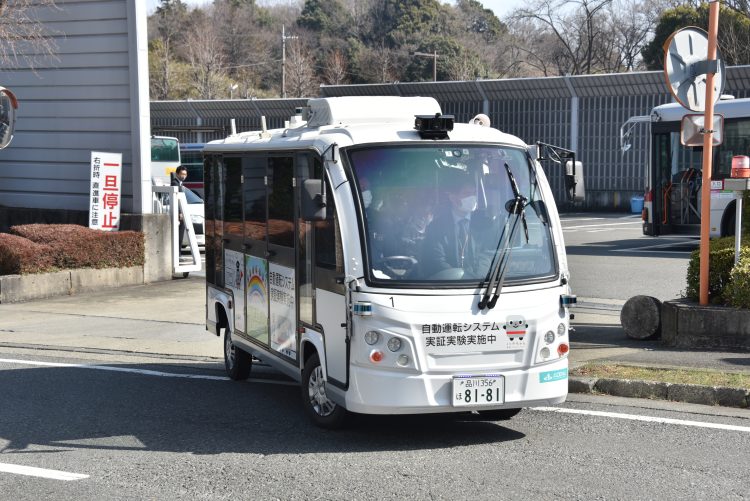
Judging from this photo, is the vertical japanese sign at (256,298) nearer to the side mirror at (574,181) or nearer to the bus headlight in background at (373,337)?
the bus headlight in background at (373,337)

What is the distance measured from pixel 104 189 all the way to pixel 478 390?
41.0ft

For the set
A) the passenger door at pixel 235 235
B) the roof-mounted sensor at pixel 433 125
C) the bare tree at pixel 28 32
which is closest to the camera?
the roof-mounted sensor at pixel 433 125

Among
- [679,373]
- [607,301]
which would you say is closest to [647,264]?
[607,301]

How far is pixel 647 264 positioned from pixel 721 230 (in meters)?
2.30

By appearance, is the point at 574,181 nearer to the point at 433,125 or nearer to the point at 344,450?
the point at 433,125

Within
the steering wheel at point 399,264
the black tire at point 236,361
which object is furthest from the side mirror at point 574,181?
the black tire at point 236,361

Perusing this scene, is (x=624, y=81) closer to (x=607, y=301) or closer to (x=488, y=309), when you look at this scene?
(x=607, y=301)

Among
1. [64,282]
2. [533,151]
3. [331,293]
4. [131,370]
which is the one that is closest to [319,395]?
[331,293]

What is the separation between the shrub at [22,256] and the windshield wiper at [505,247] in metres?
10.8

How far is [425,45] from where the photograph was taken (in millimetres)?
70500

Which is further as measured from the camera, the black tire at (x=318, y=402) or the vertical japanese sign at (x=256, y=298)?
the vertical japanese sign at (x=256, y=298)

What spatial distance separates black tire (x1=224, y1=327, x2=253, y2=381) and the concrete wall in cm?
891

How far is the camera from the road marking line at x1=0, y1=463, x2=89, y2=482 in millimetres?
6898

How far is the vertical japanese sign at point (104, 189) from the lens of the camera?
18.4 m
